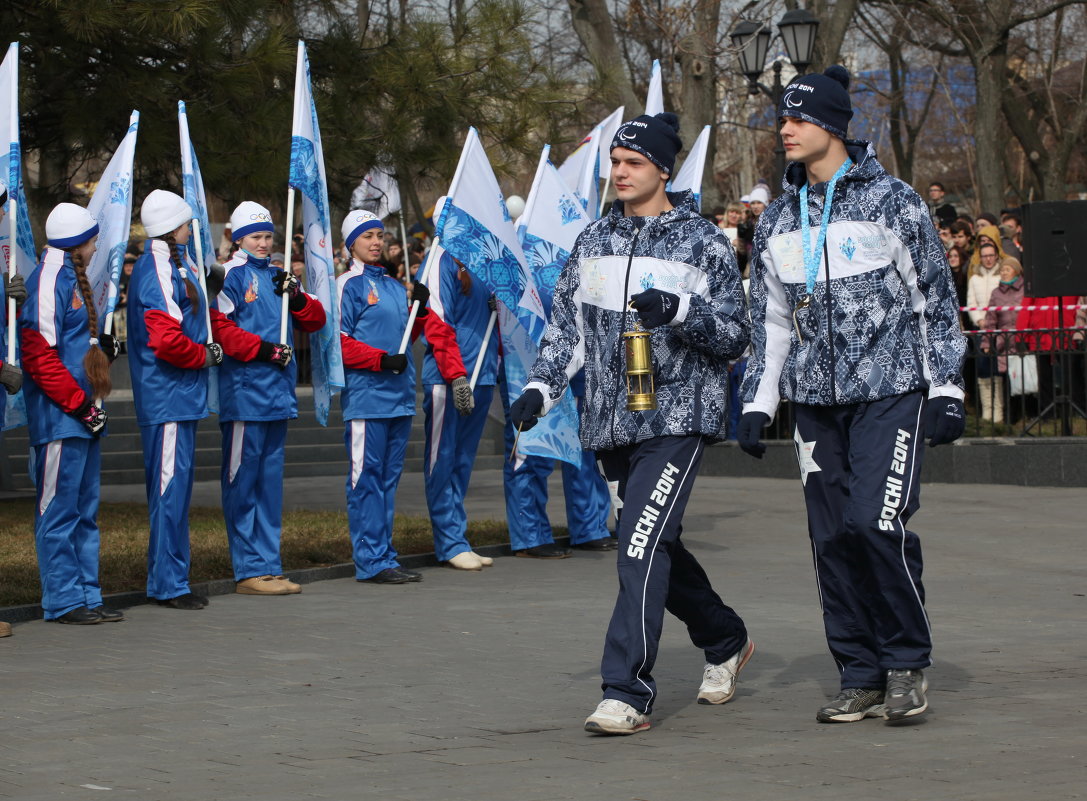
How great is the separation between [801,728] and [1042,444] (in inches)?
393

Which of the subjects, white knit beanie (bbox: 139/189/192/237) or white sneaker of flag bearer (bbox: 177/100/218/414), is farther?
white sneaker of flag bearer (bbox: 177/100/218/414)

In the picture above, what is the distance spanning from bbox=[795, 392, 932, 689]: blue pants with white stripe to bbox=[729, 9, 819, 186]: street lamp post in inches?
476

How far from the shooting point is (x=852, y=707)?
5844mm

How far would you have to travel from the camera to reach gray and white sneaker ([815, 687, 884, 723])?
5.83 metres

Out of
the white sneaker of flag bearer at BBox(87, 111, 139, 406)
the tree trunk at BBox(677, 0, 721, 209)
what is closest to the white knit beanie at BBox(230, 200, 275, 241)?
the white sneaker of flag bearer at BBox(87, 111, 139, 406)

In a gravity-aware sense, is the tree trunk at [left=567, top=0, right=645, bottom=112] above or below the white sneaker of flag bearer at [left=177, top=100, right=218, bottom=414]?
above

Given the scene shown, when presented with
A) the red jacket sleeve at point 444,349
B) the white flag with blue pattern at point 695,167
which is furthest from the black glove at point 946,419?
the white flag with blue pattern at point 695,167

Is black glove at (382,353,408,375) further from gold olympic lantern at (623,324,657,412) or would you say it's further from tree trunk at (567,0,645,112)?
tree trunk at (567,0,645,112)

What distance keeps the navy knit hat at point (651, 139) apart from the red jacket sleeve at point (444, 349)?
162 inches

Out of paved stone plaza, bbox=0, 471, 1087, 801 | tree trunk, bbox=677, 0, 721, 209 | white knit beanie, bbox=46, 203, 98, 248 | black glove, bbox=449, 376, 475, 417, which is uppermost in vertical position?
tree trunk, bbox=677, 0, 721, 209

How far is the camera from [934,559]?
35.2 ft

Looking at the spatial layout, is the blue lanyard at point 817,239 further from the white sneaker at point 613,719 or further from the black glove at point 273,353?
the black glove at point 273,353

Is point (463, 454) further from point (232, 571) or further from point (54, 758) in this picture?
point (54, 758)

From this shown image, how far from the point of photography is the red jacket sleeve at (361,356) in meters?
9.88
